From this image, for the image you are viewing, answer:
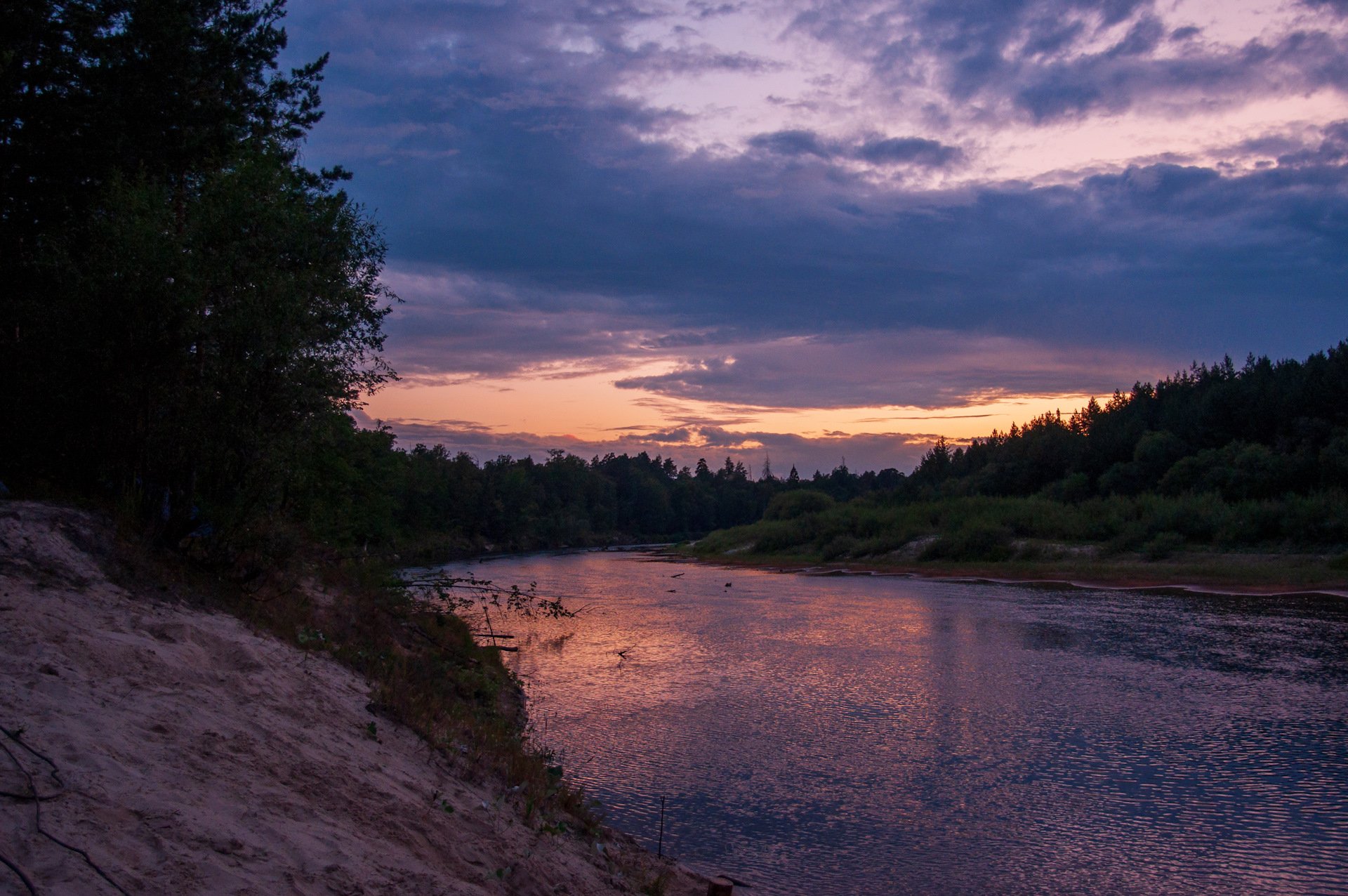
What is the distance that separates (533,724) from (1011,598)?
31007mm

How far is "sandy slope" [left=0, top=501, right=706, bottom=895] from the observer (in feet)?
17.6

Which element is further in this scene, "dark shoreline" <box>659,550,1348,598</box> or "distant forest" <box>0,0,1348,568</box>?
"dark shoreline" <box>659,550,1348,598</box>

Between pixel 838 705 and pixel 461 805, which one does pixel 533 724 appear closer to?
pixel 838 705

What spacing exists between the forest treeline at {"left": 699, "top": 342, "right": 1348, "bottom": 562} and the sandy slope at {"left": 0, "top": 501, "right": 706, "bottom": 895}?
52434 mm

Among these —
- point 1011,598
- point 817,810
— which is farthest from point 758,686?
point 1011,598

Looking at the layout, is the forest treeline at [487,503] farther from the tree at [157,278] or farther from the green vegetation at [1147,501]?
the green vegetation at [1147,501]

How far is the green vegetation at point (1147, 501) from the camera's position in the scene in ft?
169

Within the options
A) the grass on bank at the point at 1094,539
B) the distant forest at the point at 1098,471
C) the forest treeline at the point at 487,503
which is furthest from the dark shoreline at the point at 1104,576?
the forest treeline at the point at 487,503

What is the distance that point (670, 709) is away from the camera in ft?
59.8

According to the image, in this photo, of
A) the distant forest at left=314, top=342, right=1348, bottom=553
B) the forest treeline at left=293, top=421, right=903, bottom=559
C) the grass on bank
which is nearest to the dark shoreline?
the grass on bank

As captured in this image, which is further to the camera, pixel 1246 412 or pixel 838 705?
pixel 1246 412

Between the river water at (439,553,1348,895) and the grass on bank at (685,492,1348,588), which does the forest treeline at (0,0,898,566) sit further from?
the grass on bank at (685,492,1348,588)

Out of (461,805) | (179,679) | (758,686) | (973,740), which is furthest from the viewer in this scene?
(758,686)

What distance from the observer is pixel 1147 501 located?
6138 centimetres
